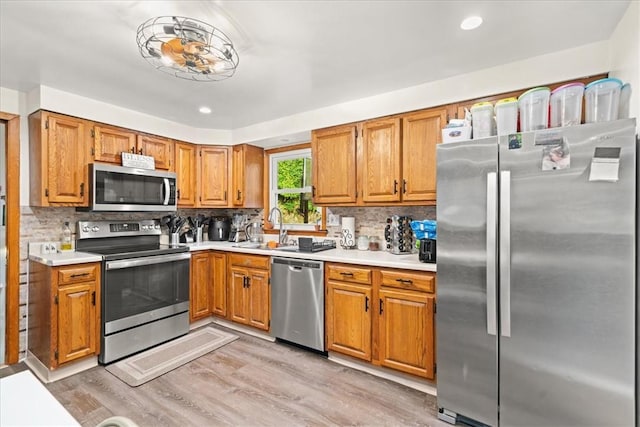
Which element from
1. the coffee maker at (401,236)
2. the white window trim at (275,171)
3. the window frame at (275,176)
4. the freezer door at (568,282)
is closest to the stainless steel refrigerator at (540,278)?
the freezer door at (568,282)

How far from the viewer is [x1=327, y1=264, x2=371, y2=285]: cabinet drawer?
8.47ft

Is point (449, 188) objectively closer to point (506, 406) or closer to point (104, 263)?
point (506, 406)

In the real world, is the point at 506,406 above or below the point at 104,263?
below

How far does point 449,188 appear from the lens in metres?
1.99

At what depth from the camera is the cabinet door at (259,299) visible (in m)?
3.23

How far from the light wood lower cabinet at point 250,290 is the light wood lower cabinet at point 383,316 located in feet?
2.55

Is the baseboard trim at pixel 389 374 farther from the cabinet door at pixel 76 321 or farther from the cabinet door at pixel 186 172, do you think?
the cabinet door at pixel 186 172

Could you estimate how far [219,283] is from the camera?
365 cm

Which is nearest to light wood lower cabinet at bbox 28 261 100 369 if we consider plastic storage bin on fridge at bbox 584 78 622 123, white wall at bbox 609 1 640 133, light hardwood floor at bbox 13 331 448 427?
light hardwood floor at bbox 13 331 448 427

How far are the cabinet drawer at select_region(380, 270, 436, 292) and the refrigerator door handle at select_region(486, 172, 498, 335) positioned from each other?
0.46 meters

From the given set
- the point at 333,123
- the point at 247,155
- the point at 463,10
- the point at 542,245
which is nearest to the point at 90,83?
the point at 247,155

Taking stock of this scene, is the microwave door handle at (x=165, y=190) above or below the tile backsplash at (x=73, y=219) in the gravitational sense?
above

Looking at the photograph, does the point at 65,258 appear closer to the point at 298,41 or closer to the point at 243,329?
the point at 243,329

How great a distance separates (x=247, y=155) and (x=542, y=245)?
3.34 meters
